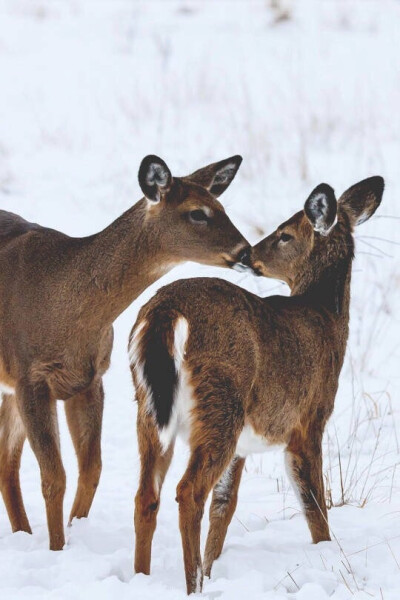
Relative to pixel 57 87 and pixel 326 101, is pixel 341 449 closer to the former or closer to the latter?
pixel 326 101

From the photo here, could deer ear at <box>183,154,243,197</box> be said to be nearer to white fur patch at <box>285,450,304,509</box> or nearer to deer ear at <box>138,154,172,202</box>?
deer ear at <box>138,154,172,202</box>

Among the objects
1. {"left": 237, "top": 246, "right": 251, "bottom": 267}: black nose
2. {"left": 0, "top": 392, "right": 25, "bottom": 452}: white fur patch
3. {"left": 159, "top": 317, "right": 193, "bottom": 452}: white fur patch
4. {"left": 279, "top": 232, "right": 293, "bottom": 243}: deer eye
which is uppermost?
{"left": 279, "top": 232, "right": 293, "bottom": 243}: deer eye

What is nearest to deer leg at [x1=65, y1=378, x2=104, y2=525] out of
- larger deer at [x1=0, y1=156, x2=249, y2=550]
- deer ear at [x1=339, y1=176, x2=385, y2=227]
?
larger deer at [x1=0, y1=156, x2=249, y2=550]

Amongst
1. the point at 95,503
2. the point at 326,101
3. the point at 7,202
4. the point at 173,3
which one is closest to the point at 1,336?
the point at 95,503

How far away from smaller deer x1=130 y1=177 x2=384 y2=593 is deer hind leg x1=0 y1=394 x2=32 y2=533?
3.90ft

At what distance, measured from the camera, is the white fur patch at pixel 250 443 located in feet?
16.9

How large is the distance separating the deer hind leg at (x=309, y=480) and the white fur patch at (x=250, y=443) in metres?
0.13

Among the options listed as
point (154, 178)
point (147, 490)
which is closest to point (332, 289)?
point (154, 178)

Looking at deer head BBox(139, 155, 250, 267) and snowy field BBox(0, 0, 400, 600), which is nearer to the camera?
snowy field BBox(0, 0, 400, 600)

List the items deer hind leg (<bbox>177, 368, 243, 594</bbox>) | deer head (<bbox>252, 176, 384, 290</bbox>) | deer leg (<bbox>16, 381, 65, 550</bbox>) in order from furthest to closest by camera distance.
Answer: deer head (<bbox>252, 176, 384, 290</bbox>)
deer leg (<bbox>16, 381, 65, 550</bbox>)
deer hind leg (<bbox>177, 368, 243, 594</bbox>)

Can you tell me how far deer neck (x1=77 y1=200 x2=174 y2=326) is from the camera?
19.4 feet

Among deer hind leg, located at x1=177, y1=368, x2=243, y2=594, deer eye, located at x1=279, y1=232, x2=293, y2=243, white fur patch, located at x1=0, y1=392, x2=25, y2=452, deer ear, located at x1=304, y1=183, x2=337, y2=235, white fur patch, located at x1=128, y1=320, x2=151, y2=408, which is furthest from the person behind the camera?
white fur patch, located at x1=0, y1=392, x2=25, y2=452

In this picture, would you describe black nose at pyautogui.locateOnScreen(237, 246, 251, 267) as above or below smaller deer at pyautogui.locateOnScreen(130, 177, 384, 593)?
above

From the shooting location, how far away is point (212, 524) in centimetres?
555
